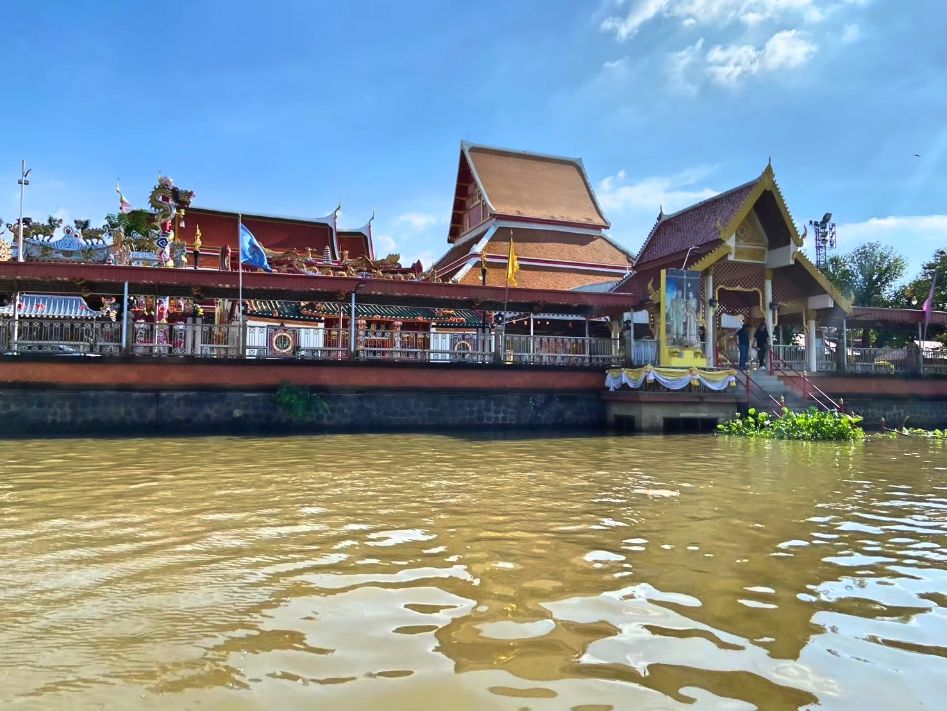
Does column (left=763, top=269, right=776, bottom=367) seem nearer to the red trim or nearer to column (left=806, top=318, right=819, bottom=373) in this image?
column (left=806, top=318, right=819, bottom=373)

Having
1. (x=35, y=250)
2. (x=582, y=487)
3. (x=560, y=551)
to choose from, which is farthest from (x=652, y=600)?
(x=35, y=250)

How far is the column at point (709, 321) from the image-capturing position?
1869 cm

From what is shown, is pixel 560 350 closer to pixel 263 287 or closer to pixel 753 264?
pixel 753 264

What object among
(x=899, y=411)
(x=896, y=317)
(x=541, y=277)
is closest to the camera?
(x=899, y=411)

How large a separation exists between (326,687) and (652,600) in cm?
195

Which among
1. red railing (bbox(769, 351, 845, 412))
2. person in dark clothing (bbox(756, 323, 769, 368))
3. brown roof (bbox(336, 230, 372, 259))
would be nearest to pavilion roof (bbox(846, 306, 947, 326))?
person in dark clothing (bbox(756, 323, 769, 368))

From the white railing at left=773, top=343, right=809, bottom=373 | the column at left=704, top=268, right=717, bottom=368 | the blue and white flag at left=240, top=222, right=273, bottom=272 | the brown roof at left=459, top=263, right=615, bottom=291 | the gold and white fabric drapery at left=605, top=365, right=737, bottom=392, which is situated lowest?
the gold and white fabric drapery at left=605, top=365, right=737, bottom=392

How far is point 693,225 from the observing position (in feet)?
69.7

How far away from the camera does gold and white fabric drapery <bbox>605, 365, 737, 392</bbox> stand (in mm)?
16203

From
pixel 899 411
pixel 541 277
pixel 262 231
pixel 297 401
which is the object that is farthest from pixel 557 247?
Answer: pixel 297 401

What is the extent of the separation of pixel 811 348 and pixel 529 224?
13.4 m

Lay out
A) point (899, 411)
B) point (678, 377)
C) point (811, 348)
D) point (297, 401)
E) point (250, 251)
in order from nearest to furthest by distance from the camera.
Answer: point (297, 401) → point (678, 377) → point (250, 251) → point (811, 348) → point (899, 411)

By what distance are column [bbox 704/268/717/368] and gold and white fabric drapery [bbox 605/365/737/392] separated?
1.72 metres

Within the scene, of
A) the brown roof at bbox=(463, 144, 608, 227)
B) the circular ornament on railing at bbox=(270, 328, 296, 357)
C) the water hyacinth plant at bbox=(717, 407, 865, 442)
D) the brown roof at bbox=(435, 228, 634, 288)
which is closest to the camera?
the water hyacinth plant at bbox=(717, 407, 865, 442)
